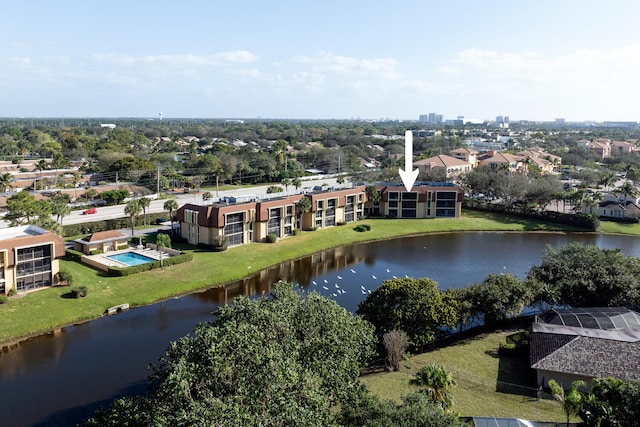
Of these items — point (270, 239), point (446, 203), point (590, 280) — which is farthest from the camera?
point (446, 203)

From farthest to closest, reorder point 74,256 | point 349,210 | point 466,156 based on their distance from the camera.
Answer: point 466,156 < point 349,210 < point 74,256

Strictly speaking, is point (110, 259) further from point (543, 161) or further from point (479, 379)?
point (543, 161)

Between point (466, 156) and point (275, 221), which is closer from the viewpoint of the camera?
point (275, 221)

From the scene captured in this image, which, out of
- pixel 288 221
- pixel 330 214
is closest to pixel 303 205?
pixel 288 221

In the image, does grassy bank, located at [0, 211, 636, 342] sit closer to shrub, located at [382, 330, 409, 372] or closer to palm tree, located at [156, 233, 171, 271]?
palm tree, located at [156, 233, 171, 271]

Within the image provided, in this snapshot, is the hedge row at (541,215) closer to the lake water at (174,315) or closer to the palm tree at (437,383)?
the lake water at (174,315)

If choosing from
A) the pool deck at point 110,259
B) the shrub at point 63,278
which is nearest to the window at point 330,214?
the pool deck at point 110,259
